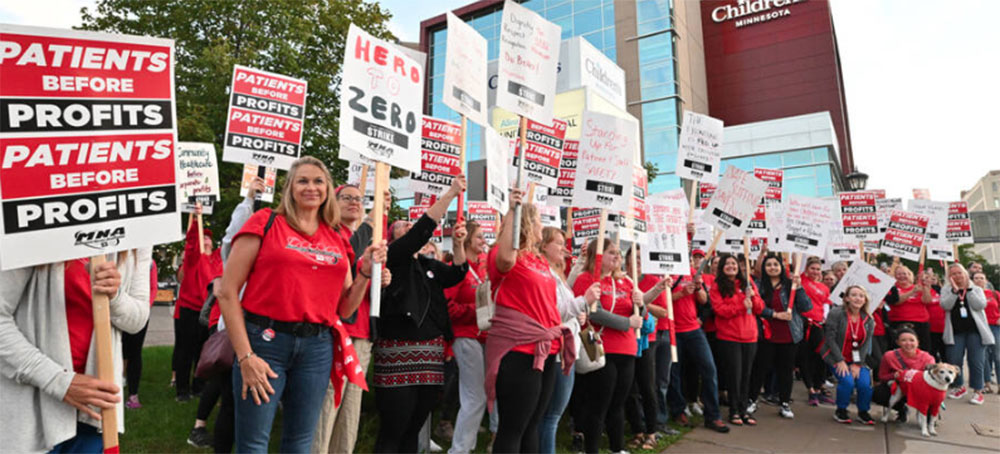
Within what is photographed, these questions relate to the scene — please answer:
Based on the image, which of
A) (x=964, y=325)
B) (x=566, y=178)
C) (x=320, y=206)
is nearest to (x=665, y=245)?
(x=566, y=178)

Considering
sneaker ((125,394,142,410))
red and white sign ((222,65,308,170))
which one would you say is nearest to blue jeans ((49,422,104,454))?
red and white sign ((222,65,308,170))

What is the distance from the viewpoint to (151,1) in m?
12.5

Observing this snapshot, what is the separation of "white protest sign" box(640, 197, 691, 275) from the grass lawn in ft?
6.18

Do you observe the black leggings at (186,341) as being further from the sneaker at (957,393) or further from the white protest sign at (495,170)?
the sneaker at (957,393)

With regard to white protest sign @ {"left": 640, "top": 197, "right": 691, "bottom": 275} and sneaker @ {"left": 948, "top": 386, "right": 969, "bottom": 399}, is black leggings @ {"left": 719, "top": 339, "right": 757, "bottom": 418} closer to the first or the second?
white protest sign @ {"left": 640, "top": 197, "right": 691, "bottom": 275}

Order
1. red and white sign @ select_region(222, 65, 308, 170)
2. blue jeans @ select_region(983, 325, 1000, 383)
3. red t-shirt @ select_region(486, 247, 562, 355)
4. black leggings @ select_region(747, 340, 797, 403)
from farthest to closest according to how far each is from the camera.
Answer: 1. blue jeans @ select_region(983, 325, 1000, 383)
2. black leggings @ select_region(747, 340, 797, 403)
3. red and white sign @ select_region(222, 65, 308, 170)
4. red t-shirt @ select_region(486, 247, 562, 355)

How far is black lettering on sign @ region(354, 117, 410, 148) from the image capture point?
3689 millimetres

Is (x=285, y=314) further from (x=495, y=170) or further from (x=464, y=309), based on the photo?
(x=495, y=170)

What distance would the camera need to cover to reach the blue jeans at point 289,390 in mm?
2721

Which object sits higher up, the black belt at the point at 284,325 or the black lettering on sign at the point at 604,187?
the black lettering on sign at the point at 604,187

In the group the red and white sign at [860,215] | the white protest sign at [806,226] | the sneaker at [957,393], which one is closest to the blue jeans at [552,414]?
the white protest sign at [806,226]

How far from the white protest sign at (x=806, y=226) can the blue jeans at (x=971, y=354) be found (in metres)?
3.03

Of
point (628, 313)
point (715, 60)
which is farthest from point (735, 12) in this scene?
point (628, 313)

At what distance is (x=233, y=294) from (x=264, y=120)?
3969 millimetres
